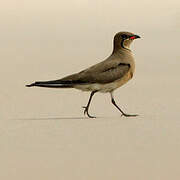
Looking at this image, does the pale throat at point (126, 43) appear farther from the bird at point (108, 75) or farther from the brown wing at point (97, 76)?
the brown wing at point (97, 76)

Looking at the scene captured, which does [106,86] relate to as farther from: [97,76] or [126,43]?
[126,43]

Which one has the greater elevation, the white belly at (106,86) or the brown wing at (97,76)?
the brown wing at (97,76)

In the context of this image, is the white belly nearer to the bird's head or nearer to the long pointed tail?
the long pointed tail

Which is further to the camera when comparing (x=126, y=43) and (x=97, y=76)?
(x=126, y=43)

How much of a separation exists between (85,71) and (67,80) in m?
0.13

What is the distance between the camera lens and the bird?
269cm

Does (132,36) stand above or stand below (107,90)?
above

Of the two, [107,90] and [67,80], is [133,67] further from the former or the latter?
[67,80]

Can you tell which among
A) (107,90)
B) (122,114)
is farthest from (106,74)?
(122,114)

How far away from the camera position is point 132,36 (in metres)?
2.84

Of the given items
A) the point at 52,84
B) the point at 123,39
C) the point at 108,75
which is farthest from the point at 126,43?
the point at 52,84

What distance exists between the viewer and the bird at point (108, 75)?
269cm

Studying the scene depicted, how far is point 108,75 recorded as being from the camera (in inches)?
107

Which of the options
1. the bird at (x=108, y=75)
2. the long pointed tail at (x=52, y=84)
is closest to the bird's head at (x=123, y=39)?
the bird at (x=108, y=75)
